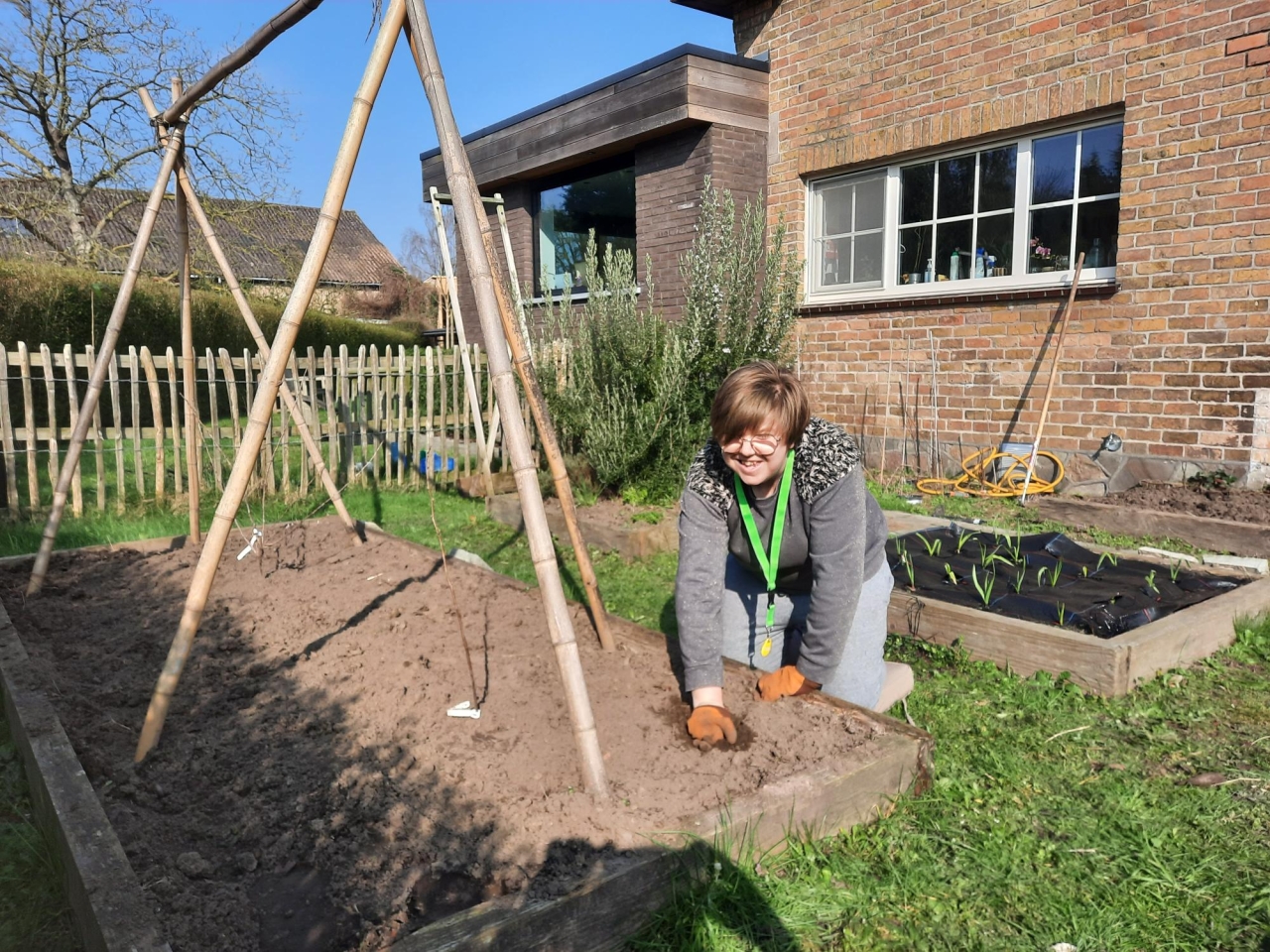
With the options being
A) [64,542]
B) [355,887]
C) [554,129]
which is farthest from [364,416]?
[355,887]

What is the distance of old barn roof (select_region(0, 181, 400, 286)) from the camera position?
54.7 ft

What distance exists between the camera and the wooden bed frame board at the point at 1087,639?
10.3 ft

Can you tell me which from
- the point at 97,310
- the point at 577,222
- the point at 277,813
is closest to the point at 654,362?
the point at 277,813

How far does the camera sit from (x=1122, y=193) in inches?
246

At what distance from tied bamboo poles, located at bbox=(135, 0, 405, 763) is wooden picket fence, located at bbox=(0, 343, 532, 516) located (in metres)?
3.63

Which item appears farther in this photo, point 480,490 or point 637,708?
point 480,490

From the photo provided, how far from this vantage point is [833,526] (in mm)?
2598

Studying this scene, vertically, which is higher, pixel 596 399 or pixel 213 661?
pixel 596 399

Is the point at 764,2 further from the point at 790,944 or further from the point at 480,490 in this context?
the point at 790,944

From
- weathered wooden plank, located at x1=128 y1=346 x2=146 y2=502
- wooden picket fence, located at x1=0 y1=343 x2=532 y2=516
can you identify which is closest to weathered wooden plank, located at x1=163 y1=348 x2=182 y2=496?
wooden picket fence, located at x1=0 y1=343 x2=532 y2=516

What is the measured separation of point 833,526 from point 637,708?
86 centimetres

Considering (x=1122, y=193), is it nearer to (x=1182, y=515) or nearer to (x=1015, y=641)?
(x=1182, y=515)

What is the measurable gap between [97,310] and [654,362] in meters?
8.92

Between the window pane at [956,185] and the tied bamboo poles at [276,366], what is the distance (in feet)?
20.0
